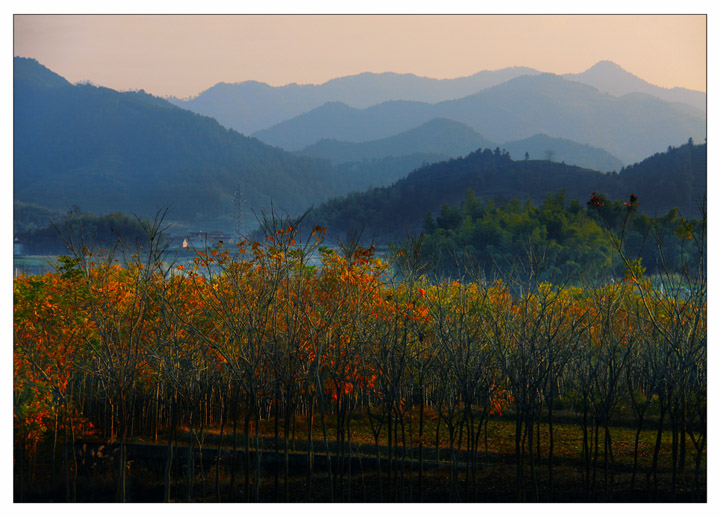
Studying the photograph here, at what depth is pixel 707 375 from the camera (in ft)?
18.5

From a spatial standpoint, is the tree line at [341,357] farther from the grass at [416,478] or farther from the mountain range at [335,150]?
the mountain range at [335,150]

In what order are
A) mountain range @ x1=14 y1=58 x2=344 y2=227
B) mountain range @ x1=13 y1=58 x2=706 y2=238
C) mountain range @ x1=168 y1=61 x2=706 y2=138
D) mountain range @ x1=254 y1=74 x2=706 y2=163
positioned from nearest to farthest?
mountain range @ x1=14 y1=58 x2=344 y2=227 < mountain range @ x1=13 y1=58 x2=706 y2=238 < mountain range @ x1=168 y1=61 x2=706 y2=138 < mountain range @ x1=254 y1=74 x2=706 y2=163

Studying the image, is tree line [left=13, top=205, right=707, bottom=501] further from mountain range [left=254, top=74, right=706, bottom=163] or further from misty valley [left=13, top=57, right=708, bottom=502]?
mountain range [left=254, top=74, right=706, bottom=163]

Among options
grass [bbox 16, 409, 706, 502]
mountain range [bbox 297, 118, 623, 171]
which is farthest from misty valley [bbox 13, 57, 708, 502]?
mountain range [bbox 297, 118, 623, 171]

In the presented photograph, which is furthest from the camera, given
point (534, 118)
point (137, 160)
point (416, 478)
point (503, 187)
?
point (503, 187)

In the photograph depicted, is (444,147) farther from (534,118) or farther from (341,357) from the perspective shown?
Answer: (341,357)

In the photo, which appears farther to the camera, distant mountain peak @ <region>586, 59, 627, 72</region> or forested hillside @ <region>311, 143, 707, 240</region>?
forested hillside @ <region>311, 143, 707, 240</region>

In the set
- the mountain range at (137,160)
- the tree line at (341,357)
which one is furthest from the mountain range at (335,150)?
the tree line at (341,357)

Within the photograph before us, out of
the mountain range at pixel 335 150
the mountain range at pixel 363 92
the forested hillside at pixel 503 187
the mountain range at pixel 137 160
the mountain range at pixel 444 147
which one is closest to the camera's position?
the mountain range at pixel 137 160

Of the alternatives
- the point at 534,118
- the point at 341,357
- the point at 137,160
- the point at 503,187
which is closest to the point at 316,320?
the point at 341,357

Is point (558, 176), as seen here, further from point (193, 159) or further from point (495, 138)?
point (193, 159)

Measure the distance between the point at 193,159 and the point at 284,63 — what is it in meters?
3.80

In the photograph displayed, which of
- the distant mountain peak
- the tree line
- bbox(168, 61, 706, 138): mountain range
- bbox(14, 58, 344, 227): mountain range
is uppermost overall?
bbox(168, 61, 706, 138): mountain range
